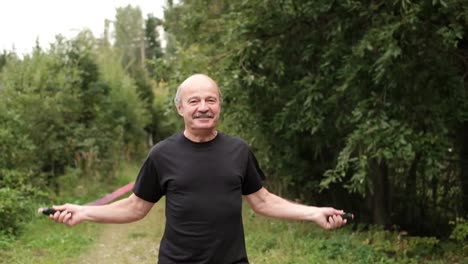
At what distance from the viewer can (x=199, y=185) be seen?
2779 millimetres

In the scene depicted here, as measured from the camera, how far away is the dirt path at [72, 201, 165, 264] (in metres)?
7.96

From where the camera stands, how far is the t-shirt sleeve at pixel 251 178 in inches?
117

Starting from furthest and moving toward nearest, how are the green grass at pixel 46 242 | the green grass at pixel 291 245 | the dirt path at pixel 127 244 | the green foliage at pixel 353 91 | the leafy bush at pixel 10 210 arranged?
the leafy bush at pixel 10 210 → the dirt path at pixel 127 244 → the green grass at pixel 46 242 → the green grass at pixel 291 245 → the green foliage at pixel 353 91

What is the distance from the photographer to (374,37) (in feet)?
21.7

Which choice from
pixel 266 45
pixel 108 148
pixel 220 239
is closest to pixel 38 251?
pixel 266 45

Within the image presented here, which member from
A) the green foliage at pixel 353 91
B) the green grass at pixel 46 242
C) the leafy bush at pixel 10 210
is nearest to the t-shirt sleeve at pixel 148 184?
the green foliage at pixel 353 91

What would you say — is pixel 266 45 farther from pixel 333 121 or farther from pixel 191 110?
pixel 191 110

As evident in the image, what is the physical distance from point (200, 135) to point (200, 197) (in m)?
0.31

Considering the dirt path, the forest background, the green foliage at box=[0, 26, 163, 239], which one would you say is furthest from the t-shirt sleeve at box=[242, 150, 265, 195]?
the green foliage at box=[0, 26, 163, 239]

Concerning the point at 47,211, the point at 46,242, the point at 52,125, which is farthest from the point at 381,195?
the point at 47,211

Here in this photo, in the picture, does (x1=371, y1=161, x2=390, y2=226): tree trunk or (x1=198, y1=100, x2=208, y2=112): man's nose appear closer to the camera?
(x1=198, y1=100, x2=208, y2=112): man's nose

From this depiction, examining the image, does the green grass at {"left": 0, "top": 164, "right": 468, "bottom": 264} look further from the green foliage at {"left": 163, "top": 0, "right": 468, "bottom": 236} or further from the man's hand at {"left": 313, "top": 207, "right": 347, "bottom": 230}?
the man's hand at {"left": 313, "top": 207, "right": 347, "bottom": 230}

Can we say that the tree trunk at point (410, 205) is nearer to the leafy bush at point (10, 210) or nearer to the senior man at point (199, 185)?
the leafy bush at point (10, 210)

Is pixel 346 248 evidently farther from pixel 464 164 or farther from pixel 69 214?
pixel 69 214
